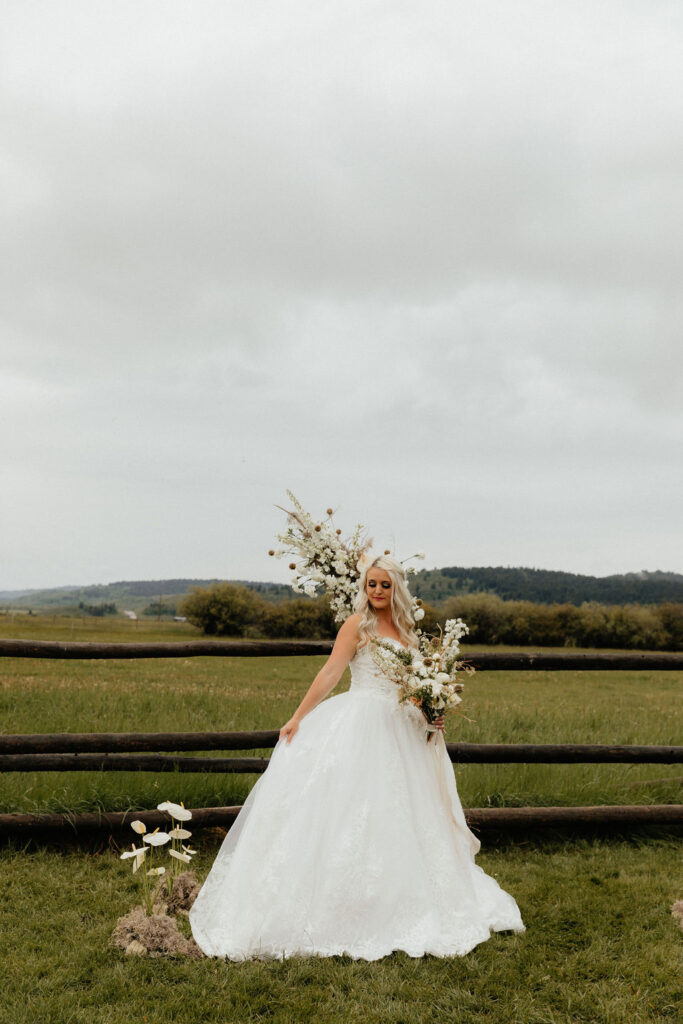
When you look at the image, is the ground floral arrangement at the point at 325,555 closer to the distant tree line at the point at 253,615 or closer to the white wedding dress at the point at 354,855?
the white wedding dress at the point at 354,855

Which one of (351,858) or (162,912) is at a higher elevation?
(351,858)

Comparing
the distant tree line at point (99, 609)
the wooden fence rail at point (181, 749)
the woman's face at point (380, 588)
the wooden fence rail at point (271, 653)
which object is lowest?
the distant tree line at point (99, 609)

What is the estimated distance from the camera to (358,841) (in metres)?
4.13

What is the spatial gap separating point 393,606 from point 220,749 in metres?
2.44

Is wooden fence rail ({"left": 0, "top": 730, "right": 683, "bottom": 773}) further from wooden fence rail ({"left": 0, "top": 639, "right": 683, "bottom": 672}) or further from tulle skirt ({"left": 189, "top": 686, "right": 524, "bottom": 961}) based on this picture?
tulle skirt ({"left": 189, "top": 686, "right": 524, "bottom": 961})

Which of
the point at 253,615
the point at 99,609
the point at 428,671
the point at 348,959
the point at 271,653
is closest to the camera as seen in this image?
the point at 348,959

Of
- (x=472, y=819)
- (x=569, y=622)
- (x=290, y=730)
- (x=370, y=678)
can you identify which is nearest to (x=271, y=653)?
(x=290, y=730)

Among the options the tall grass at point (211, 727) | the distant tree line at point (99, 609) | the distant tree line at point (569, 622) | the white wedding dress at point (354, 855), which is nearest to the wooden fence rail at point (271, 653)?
the tall grass at point (211, 727)

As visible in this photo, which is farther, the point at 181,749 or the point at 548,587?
the point at 548,587

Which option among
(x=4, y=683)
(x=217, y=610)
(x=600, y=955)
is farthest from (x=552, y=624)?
(x=600, y=955)

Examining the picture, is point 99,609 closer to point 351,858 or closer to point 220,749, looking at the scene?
point 220,749

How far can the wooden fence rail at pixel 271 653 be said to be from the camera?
5.96m

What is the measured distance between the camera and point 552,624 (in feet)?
109

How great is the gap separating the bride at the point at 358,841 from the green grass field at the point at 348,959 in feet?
0.50
